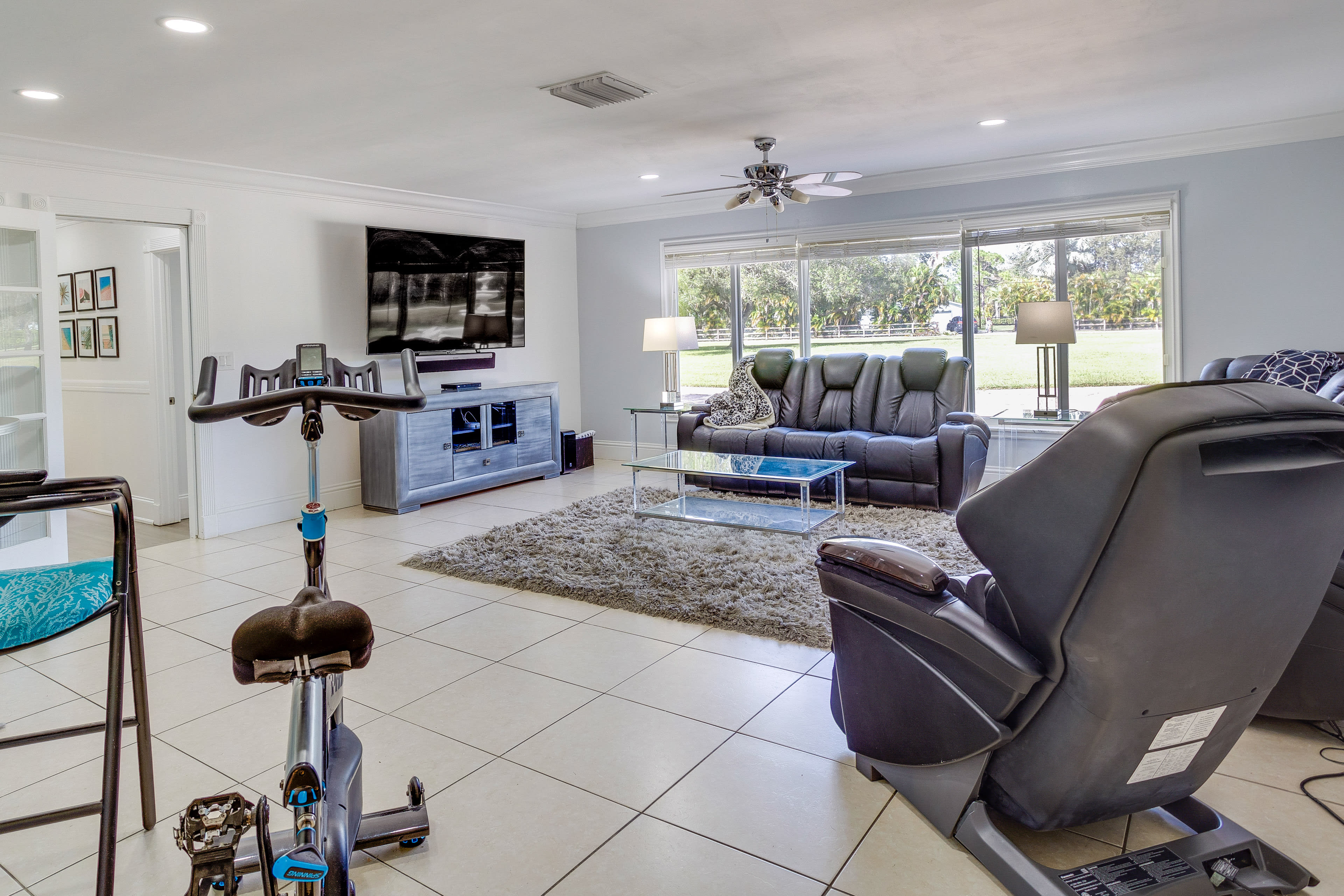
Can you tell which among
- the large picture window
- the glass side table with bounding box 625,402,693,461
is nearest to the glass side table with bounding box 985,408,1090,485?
the large picture window

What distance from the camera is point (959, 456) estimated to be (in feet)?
17.0

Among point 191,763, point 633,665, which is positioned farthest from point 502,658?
point 191,763

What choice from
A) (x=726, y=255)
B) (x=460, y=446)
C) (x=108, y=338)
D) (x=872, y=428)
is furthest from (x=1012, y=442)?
(x=108, y=338)

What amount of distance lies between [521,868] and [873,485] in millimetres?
4135

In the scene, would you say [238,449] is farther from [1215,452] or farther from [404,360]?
[1215,452]

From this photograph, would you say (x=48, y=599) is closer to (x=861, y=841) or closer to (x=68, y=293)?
(x=861, y=841)

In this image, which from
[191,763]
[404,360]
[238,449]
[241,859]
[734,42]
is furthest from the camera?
[238,449]

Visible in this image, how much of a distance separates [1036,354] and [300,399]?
5603 mm

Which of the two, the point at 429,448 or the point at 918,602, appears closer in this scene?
the point at 918,602

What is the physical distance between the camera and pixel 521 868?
1826 mm

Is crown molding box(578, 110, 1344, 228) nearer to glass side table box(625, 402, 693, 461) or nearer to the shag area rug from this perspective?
glass side table box(625, 402, 693, 461)

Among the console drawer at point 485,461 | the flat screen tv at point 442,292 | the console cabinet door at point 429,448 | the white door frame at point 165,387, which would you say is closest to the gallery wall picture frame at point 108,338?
the white door frame at point 165,387

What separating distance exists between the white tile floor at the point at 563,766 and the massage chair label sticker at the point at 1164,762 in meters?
0.26

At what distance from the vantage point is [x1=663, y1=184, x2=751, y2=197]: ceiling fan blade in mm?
5992
